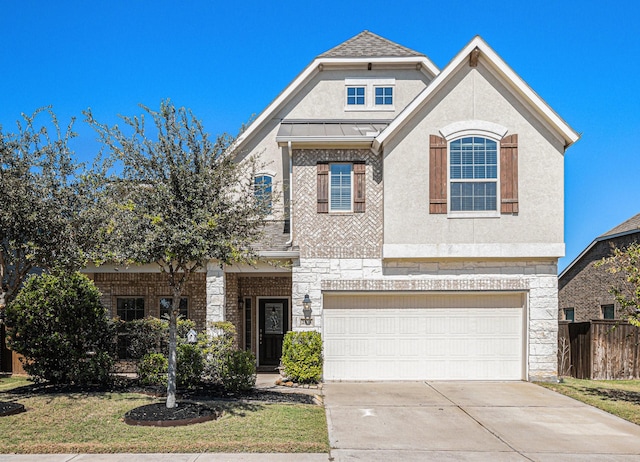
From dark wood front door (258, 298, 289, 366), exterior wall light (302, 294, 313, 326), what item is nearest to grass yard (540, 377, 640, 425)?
exterior wall light (302, 294, 313, 326)

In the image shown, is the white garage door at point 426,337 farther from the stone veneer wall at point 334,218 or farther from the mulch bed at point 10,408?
the mulch bed at point 10,408

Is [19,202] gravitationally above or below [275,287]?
above

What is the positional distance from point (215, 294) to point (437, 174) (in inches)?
231

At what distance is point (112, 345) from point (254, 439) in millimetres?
6255

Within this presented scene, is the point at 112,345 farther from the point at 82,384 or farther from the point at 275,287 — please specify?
the point at 275,287

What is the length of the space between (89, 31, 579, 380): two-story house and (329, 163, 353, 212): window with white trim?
24 mm

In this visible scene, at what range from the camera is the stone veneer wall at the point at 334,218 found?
14047 millimetres

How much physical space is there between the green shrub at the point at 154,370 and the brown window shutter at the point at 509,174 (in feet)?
26.4

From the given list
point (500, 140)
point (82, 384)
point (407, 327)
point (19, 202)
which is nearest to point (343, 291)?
point (407, 327)

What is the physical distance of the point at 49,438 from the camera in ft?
26.7

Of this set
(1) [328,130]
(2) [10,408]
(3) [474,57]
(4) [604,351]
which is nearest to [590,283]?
(4) [604,351]

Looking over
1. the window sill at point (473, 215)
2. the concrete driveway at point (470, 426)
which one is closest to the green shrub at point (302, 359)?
the concrete driveway at point (470, 426)

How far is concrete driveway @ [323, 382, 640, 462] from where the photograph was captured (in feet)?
25.4

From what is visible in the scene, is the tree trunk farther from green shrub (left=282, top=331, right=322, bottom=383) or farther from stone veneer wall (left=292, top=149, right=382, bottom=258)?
stone veneer wall (left=292, top=149, right=382, bottom=258)
